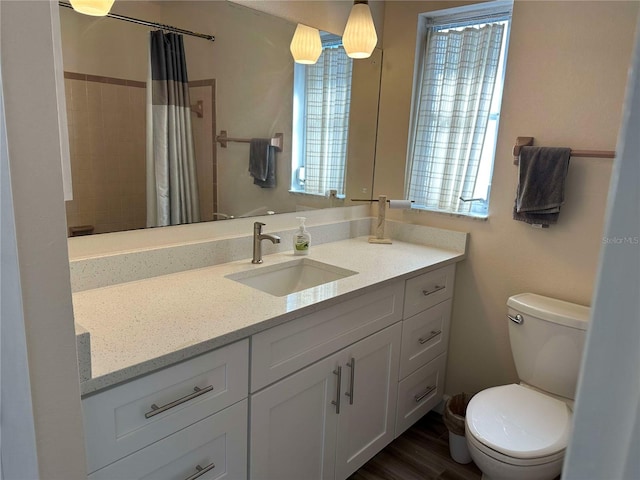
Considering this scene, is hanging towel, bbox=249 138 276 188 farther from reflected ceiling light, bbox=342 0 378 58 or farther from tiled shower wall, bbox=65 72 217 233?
reflected ceiling light, bbox=342 0 378 58

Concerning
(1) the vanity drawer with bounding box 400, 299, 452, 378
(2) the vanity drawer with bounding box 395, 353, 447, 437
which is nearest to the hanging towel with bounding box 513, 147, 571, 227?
(1) the vanity drawer with bounding box 400, 299, 452, 378

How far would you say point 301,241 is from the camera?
1987mm

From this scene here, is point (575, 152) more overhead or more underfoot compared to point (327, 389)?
more overhead

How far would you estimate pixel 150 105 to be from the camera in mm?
1541

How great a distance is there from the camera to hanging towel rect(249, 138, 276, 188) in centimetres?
192

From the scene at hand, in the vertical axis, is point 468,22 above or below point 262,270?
above

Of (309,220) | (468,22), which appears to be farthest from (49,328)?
(468,22)

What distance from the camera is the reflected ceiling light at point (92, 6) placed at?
4.20 ft

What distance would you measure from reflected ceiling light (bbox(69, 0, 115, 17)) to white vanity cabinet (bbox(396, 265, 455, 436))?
144 cm

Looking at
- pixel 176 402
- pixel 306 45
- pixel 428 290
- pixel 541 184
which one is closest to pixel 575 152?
pixel 541 184

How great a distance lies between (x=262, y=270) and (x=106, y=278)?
0.58 m

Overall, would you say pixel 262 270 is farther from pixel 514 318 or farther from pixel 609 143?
pixel 609 143

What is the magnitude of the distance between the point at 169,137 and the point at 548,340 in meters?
1.67

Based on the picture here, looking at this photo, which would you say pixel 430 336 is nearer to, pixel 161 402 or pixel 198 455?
pixel 198 455
